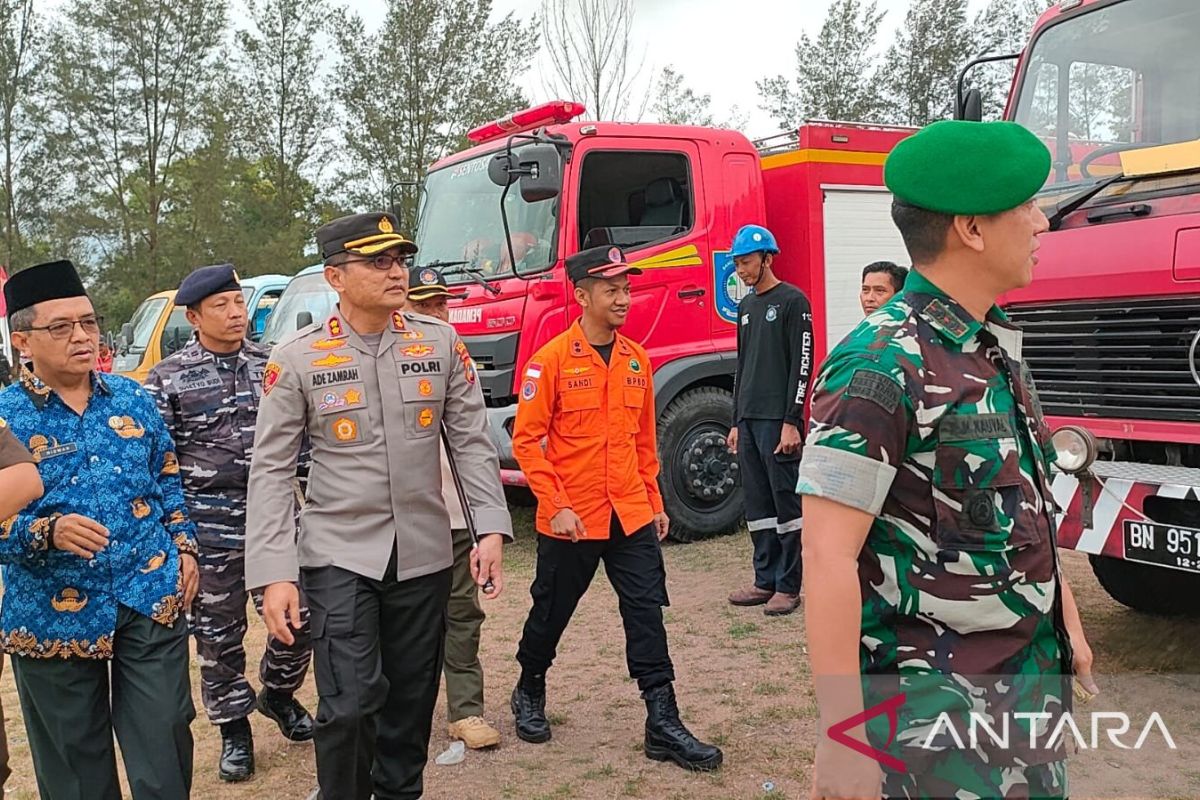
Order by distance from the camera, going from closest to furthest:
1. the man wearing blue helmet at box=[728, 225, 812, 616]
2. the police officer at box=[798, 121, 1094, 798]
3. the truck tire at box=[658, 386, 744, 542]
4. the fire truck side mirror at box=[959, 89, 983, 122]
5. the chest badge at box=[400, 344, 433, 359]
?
the police officer at box=[798, 121, 1094, 798]
the chest badge at box=[400, 344, 433, 359]
the fire truck side mirror at box=[959, 89, 983, 122]
the man wearing blue helmet at box=[728, 225, 812, 616]
the truck tire at box=[658, 386, 744, 542]

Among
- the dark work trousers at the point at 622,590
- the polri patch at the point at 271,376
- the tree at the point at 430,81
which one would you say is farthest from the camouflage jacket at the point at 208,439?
the tree at the point at 430,81

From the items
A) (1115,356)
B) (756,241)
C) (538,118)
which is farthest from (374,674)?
(538,118)

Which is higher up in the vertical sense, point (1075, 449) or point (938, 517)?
point (938, 517)

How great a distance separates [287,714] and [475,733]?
2.76 feet

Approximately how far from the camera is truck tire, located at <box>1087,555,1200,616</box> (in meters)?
5.11

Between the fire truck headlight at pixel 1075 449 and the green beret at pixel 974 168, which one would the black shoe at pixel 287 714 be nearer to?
the fire truck headlight at pixel 1075 449

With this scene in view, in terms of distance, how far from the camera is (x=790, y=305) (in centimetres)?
552

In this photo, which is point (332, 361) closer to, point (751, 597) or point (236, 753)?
point (236, 753)

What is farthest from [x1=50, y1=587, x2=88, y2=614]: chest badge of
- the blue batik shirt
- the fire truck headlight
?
the fire truck headlight

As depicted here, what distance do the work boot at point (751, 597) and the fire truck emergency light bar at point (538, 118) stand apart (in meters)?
3.45

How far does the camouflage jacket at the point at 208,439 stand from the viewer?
3.83 m

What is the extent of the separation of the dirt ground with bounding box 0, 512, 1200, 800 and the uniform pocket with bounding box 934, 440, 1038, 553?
7.00 ft

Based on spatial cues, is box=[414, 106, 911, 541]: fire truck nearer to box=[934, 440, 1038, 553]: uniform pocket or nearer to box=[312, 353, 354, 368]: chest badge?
box=[312, 353, 354, 368]: chest badge

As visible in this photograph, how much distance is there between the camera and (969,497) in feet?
5.24
